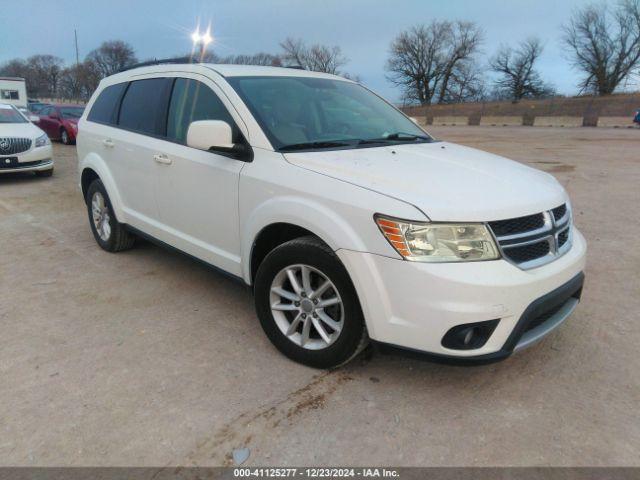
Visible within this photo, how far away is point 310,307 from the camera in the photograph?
2840 millimetres

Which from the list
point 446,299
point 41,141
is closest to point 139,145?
point 446,299

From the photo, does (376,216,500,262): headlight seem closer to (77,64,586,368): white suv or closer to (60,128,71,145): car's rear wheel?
(77,64,586,368): white suv

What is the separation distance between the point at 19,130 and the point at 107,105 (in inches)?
238

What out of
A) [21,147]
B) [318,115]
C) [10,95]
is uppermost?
[10,95]

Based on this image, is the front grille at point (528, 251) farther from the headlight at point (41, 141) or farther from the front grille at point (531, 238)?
the headlight at point (41, 141)

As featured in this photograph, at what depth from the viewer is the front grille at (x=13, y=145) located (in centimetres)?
918

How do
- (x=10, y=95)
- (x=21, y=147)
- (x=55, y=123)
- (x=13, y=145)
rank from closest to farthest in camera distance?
(x=13, y=145) → (x=21, y=147) → (x=55, y=123) → (x=10, y=95)

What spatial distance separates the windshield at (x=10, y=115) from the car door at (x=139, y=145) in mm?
7021

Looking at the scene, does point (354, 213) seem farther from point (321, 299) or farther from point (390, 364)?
point (390, 364)

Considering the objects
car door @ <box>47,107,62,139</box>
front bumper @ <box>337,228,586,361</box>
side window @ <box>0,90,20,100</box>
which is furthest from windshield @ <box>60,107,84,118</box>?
front bumper @ <box>337,228,586,361</box>

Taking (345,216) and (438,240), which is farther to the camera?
(345,216)

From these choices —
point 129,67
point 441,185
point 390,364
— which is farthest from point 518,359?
point 129,67

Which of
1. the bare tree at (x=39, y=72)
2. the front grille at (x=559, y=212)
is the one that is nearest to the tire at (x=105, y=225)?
the front grille at (x=559, y=212)

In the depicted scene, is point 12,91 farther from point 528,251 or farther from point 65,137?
point 528,251
